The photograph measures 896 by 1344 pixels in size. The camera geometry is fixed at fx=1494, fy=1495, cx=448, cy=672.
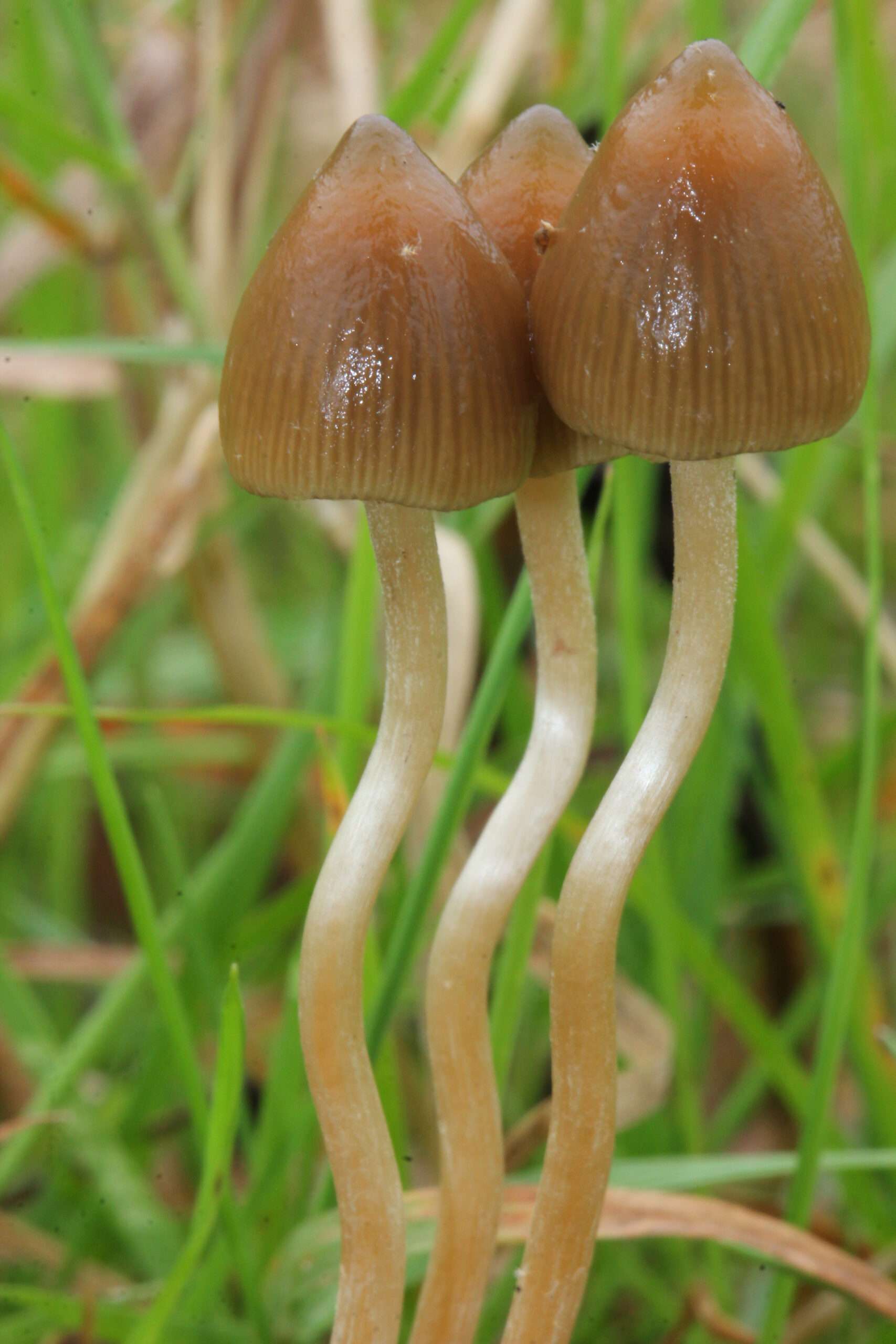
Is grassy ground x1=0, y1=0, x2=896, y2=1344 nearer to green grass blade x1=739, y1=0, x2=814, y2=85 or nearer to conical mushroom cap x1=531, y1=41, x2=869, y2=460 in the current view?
green grass blade x1=739, y1=0, x2=814, y2=85

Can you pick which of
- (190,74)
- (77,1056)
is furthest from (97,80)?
(77,1056)

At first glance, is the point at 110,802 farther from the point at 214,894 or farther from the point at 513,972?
the point at 214,894

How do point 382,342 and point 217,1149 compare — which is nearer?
point 382,342

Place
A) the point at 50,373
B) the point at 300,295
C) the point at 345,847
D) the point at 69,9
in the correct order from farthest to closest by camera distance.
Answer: the point at 50,373 < the point at 69,9 < the point at 345,847 < the point at 300,295

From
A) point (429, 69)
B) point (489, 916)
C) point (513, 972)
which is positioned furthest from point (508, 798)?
→ point (429, 69)

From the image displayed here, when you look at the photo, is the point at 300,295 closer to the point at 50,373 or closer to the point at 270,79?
the point at 50,373

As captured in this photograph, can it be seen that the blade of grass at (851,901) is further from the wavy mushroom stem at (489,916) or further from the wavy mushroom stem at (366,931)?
the wavy mushroom stem at (366,931)

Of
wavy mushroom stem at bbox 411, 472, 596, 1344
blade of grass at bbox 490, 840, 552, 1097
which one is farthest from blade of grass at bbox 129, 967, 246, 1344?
blade of grass at bbox 490, 840, 552, 1097
